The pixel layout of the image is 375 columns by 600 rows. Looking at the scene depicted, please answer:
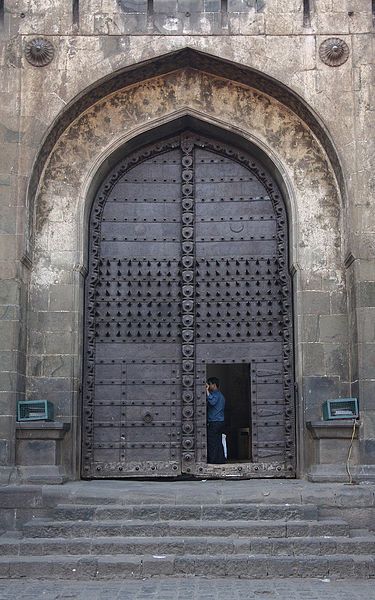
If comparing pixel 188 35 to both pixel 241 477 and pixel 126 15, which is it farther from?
pixel 241 477

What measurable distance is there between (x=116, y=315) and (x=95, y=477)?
222 cm

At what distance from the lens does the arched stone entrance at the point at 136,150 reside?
1086 cm

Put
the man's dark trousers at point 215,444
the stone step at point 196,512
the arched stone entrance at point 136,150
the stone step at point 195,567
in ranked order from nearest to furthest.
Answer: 1. the stone step at point 195,567
2. the stone step at point 196,512
3. the arched stone entrance at point 136,150
4. the man's dark trousers at point 215,444

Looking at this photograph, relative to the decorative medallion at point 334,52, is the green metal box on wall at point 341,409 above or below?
below

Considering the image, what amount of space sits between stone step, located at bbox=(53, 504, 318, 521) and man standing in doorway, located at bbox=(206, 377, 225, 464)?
255 cm

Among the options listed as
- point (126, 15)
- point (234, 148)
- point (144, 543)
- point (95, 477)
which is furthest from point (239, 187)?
point (144, 543)

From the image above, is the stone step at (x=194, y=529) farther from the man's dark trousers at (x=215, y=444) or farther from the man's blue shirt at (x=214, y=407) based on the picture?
the man's blue shirt at (x=214, y=407)

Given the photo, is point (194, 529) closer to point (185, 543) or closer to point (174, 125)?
point (185, 543)

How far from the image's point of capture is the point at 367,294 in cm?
1040

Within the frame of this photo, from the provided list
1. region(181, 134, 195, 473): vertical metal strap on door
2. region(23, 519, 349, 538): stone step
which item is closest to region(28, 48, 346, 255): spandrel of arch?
region(181, 134, 195, 473): vertical metal strap on door

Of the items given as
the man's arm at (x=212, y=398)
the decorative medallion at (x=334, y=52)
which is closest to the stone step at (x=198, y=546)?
the man's arm at (x=212, y=398)

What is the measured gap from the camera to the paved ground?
280 inches

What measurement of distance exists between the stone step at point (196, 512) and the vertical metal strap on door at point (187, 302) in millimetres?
2408

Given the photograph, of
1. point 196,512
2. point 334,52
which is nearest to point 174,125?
point 334,52
